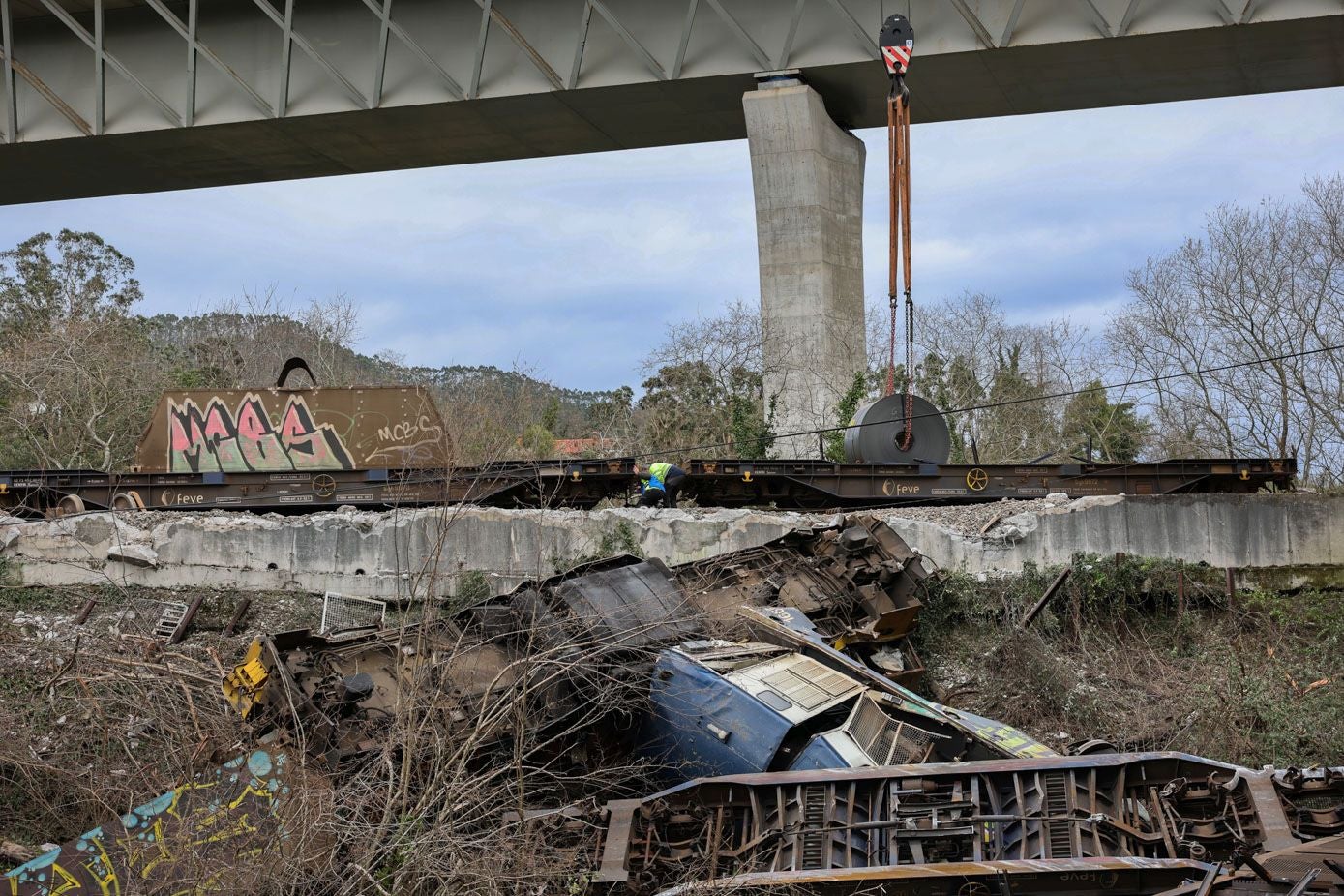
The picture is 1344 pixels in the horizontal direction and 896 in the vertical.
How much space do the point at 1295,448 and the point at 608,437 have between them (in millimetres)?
15628

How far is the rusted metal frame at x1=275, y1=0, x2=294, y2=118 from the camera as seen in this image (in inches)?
963

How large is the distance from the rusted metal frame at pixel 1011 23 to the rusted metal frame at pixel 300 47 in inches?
513

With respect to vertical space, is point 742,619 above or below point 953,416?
below

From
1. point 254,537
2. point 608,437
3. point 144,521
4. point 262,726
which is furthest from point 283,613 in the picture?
point 608,437

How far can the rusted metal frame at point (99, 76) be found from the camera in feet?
82.4

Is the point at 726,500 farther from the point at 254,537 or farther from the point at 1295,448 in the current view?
the point at 1295,448

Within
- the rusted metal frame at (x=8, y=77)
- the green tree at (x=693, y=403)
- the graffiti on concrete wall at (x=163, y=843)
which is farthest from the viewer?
the green tree at (x=693, y=403)

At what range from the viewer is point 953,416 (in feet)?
103

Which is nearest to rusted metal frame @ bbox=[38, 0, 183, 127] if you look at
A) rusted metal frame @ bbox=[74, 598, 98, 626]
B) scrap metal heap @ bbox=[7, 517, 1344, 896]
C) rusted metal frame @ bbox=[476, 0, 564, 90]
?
rusted metal frame @ bbox=[476, 0, 564, 90]

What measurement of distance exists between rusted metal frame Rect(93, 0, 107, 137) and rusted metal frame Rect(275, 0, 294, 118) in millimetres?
3518

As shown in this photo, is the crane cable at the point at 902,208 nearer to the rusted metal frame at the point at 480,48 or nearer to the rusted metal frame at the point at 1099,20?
the rusted metal frame at the point at 1099,20

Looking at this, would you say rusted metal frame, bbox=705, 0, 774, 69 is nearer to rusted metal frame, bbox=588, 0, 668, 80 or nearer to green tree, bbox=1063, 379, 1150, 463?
rusted metal frame, bbox=588, 0, 668, 80

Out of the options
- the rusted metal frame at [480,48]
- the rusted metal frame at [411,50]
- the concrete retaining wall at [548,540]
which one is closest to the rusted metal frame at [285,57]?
the rusted metal frame at [411,50]

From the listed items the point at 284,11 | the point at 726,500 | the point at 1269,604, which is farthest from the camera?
the point at 284,11
